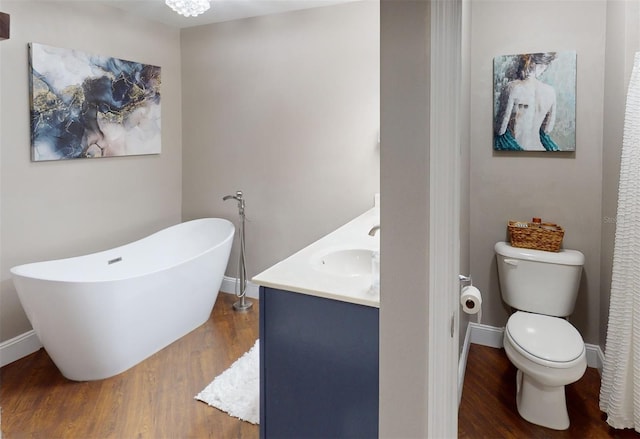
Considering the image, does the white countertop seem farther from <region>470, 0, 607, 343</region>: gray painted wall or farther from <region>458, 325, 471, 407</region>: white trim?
<region>470, 0, 607, 343</region>: gray painted wall

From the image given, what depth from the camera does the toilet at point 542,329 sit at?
2094 mm

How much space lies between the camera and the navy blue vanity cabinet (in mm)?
1510

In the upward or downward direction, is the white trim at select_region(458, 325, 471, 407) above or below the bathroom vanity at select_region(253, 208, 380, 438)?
below

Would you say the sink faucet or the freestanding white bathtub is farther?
the sink faucet

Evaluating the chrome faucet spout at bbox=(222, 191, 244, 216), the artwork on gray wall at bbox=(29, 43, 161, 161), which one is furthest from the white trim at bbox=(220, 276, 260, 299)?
the artwork on gray wall at bbox=(29, 43, 161, 161)

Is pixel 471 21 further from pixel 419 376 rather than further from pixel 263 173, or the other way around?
pixel 419 376

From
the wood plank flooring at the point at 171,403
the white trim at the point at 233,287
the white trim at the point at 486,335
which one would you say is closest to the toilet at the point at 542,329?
the wood plank flooring at the point at 171,403

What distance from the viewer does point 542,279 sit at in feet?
8.58

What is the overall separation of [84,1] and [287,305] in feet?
9.78

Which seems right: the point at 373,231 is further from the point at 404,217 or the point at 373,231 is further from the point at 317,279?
the point at 404,217

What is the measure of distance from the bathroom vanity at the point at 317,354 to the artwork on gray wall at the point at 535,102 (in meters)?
1.75

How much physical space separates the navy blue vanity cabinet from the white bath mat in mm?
597

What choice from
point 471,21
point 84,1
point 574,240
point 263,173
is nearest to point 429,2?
point 471,21

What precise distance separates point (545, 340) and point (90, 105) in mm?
3413
